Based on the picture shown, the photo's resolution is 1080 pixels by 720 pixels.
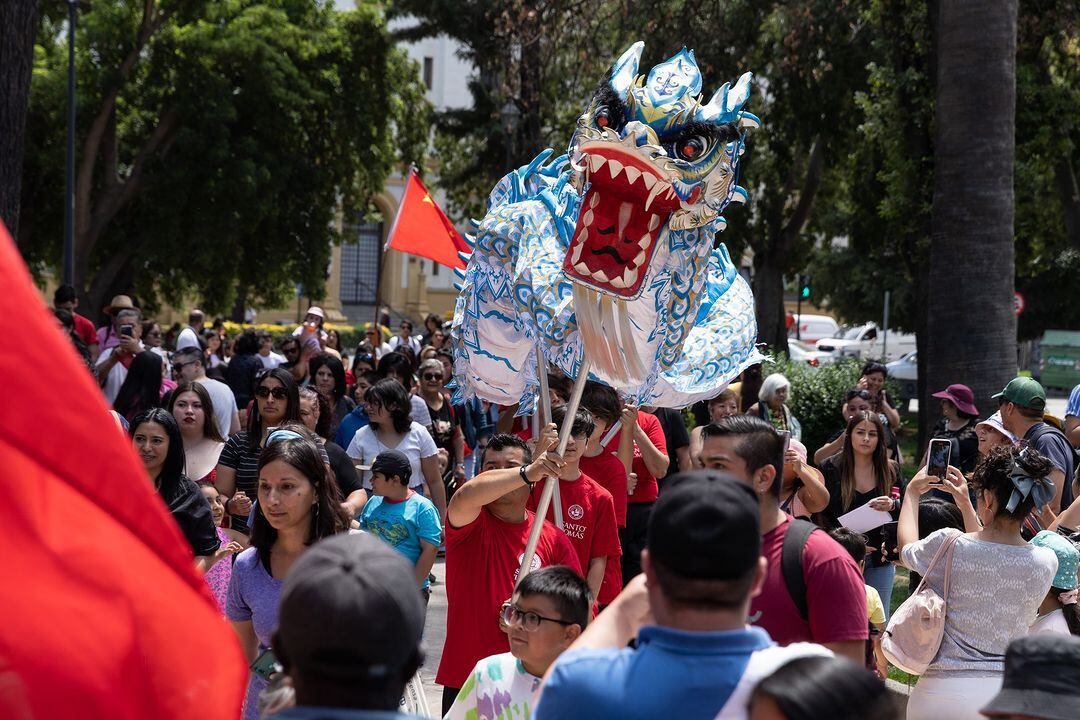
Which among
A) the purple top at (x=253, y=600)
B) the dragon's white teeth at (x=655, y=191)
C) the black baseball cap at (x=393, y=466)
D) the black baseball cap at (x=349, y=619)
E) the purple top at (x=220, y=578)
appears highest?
the dragon's white teeth at (x=655, y=191)

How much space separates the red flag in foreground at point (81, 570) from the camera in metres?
2.30

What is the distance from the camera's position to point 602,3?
1545 centimetres

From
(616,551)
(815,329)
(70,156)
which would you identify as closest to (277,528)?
(616,551)

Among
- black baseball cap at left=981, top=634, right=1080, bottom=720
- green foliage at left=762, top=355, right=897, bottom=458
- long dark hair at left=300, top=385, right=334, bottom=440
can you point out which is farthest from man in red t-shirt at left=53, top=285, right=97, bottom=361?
black baseball cap at left=981, top=634, right=1080, bottom=720

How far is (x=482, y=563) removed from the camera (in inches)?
205

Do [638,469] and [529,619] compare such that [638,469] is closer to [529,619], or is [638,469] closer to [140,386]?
[140,386]

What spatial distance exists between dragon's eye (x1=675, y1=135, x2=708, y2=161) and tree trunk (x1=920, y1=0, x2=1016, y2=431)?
5.61 meters

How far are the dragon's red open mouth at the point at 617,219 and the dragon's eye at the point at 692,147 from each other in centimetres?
15

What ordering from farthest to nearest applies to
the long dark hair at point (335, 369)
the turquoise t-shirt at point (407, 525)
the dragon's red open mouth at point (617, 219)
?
the long dark hair at point (335, 369) → the turquoise t-shirt at point (407, 525) → the dragon's red open mouth at point (617, 219)

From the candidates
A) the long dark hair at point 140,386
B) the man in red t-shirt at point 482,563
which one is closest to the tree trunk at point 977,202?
the long dark hair at point 140,386

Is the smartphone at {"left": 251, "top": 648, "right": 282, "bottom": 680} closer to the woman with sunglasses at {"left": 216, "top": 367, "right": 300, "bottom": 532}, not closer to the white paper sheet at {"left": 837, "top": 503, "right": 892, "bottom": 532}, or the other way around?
the woman with sunglasses at {"left": 216, "top": 367, "right": 300, "bottom": 532}

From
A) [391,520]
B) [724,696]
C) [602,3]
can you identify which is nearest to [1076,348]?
[602,3]

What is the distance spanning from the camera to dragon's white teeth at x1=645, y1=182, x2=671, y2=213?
5754 millimetres

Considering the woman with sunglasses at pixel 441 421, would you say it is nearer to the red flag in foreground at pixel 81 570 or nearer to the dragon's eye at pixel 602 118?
the dragon's eye at pixel 602 118
